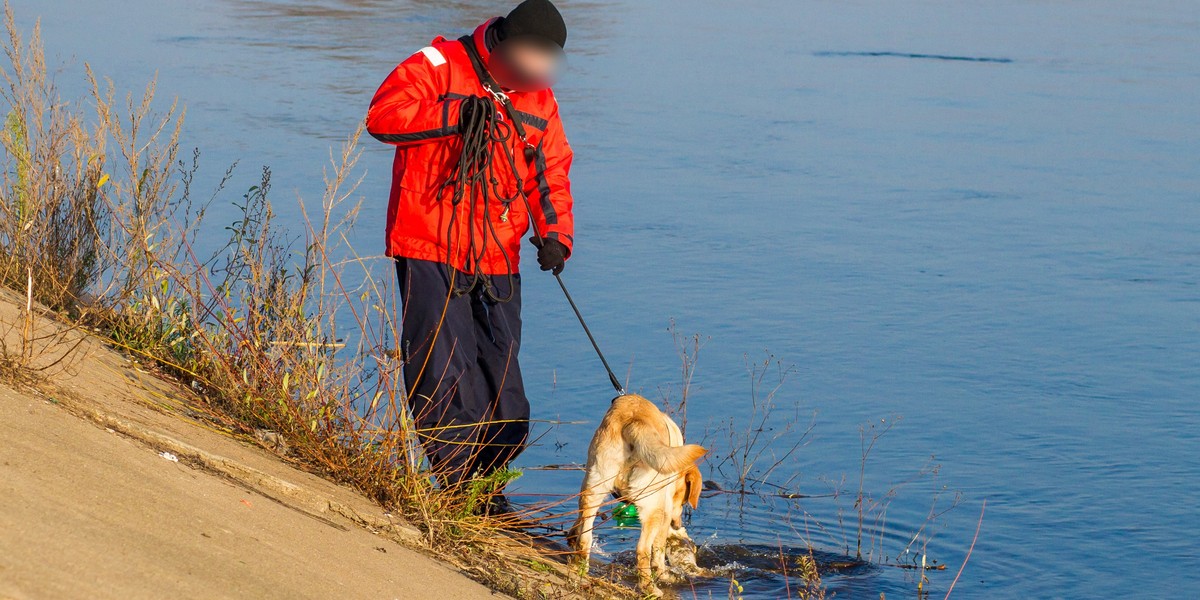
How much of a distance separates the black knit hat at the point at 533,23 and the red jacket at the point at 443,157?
15 cm

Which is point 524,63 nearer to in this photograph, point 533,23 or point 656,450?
point 533,23

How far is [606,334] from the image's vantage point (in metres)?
8.28

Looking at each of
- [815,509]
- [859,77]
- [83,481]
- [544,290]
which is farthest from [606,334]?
[859,77]

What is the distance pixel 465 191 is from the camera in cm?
494

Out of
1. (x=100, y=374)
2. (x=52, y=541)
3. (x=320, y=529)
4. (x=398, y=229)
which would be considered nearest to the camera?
(x=52, y=541)

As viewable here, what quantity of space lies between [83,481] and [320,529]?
2.60 feet

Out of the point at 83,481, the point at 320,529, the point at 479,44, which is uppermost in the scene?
the point at 479,44

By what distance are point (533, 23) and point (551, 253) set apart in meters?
0.93

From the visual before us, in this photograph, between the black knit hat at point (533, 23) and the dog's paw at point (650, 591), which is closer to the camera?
→ the dog's paw at point (650, 591)

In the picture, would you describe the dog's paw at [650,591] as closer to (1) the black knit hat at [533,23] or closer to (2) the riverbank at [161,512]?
(2) the riverbank at [161,512]

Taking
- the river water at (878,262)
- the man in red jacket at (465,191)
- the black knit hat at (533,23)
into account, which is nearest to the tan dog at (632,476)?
the man in red jacket at (465,191)

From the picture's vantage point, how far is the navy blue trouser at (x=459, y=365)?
4988mm

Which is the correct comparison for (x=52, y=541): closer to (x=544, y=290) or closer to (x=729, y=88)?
(x=544, y=290)

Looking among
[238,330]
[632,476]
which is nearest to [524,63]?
[238,330]
